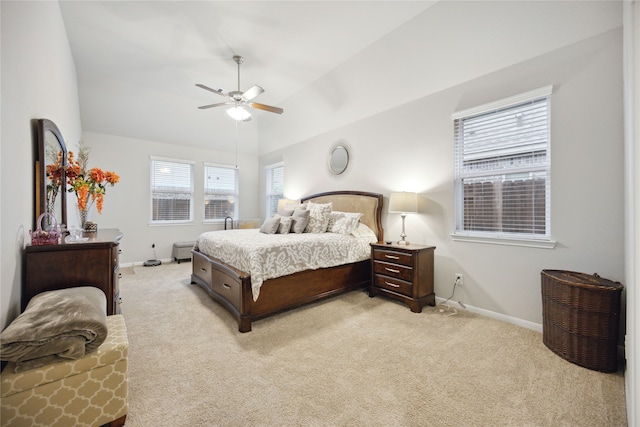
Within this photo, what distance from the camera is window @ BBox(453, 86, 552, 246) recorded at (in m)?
2.54

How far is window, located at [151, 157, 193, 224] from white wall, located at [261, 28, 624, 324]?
14.8ft

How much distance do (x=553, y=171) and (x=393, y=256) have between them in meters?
1.77

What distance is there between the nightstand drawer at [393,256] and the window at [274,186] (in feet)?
11.7

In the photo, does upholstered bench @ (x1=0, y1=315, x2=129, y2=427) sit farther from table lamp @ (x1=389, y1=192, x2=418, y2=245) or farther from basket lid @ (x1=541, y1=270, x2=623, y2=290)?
basket lid @ (x1=541, y1=270, x2=623, y2=290)

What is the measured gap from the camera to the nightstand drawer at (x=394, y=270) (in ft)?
9.92

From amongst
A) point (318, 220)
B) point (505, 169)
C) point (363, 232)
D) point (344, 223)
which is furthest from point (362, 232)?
point (505, 169)

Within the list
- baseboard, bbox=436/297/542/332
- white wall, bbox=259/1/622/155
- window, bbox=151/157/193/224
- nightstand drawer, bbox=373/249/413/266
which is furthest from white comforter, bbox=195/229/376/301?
window, bbox=151/157/193/224

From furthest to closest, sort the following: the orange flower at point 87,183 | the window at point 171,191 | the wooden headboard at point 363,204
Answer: the window at point 171,191 → the wooden headboard at point 363,204 → the orange flower at point 87,183

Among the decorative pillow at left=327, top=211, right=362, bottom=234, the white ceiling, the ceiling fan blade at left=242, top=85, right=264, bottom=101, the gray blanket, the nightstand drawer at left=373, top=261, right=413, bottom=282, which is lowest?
the nightstand drawer at left=373, top=261, right=413, bottom=282

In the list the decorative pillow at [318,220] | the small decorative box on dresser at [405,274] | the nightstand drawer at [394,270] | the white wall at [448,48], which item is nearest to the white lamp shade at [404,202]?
the small decorative box on dresser at [405,274]

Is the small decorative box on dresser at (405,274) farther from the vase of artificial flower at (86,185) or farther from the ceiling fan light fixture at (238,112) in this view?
the vase of artificial flower at (86,185)

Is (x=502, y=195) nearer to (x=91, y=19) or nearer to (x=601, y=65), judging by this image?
(x=601, y=65)

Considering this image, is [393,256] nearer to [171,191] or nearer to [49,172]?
[49,172]

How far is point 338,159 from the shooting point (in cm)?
472
